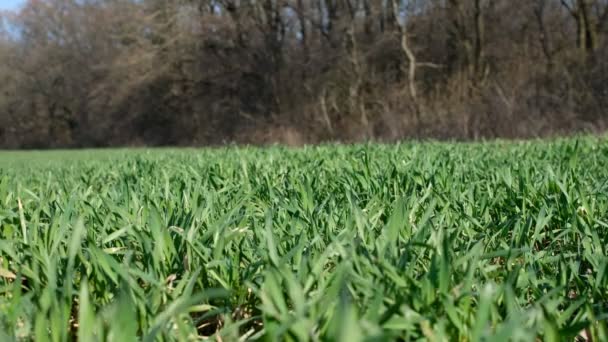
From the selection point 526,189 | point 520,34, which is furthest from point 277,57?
point 526,189

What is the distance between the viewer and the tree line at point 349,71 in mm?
14391

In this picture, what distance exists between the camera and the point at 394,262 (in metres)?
1.03

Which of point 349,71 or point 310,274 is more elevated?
point 349,71

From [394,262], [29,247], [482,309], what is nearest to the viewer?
[482,309]

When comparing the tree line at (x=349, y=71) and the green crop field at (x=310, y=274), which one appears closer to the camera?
the green crop field at (x=310, y=274)

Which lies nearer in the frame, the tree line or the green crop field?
the green crop field

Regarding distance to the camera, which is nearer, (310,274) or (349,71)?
(310,274)

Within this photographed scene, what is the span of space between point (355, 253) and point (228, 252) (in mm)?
370

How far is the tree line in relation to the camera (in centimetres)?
1439

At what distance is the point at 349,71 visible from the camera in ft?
75.3

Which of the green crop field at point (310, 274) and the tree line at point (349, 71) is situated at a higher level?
the tree line at point (349, 71)

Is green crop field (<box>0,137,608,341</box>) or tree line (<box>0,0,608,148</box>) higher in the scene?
tree line (<box>0,0,608,148</box>)

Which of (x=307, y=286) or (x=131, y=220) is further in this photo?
(x=131, y=220)

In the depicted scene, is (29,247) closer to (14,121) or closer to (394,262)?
(394,262)
